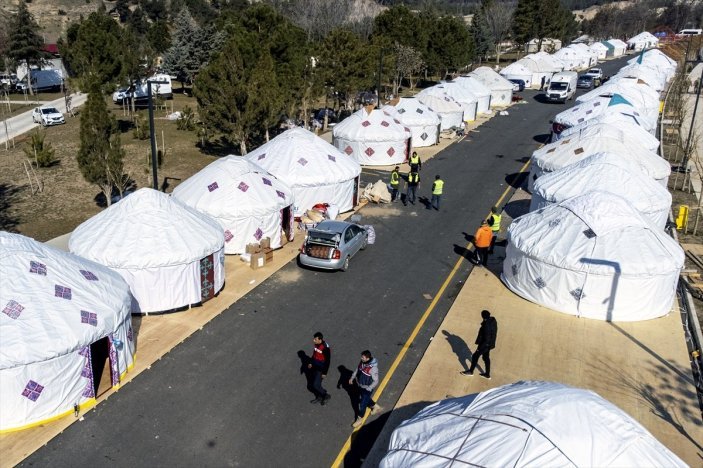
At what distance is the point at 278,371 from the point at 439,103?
33256mm

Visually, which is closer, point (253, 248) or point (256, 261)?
point (256, 261)

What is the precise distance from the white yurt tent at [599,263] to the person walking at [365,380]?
313 inches

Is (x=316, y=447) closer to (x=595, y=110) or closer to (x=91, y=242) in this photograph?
(x=91, y=242)

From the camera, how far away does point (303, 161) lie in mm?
24641

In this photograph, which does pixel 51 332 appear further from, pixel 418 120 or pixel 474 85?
pixel 474 85

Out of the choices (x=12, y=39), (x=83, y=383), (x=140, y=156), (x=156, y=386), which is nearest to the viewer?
(x=83, y=383)

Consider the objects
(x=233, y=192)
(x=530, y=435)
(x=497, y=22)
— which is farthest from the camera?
(x=497, y=22)

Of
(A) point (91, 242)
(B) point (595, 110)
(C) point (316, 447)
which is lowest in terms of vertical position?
(C) point (316, 447)

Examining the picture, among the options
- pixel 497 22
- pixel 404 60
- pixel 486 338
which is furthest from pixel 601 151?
pixel 497 22

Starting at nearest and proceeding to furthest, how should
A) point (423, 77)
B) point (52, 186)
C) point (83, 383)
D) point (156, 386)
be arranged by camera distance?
1. point (83, 383)
2. point (156, 386)
3. point (52, 186)
4. point (423, 77)

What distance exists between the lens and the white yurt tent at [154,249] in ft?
52.4

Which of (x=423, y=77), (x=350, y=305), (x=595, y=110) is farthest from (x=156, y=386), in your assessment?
(x=423, y=77)

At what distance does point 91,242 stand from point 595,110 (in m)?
32.9

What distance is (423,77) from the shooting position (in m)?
75.0
